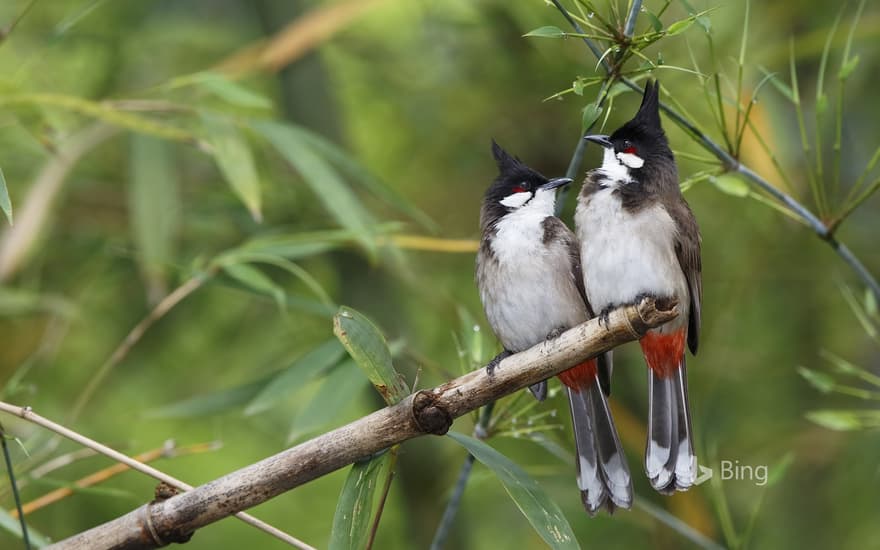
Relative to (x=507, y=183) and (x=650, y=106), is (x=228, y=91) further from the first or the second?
(x=650, y=106)

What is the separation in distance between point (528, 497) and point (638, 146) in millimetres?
732

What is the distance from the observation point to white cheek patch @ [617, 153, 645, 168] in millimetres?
2141

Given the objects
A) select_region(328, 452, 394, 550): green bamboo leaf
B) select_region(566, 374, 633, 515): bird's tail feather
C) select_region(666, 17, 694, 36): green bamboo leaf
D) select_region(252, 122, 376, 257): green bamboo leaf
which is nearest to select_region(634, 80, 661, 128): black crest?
select_region(666, 17, 694, 36): green bamboo leaf

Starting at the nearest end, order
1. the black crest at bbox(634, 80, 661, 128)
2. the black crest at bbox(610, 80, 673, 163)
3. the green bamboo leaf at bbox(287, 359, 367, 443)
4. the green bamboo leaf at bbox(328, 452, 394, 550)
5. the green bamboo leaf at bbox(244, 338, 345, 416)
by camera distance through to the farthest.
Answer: the green bamboo leaf at bbox(328, 452, 394, 550), the black crest at bbox(634, 80, 661, 128), the black crest at bbox(610, 80, 673, 163), the green bamboo leaf at bbox(287, 359, 367, 443), the green bamboo leaf at bbox(244, 338, 345, 416)

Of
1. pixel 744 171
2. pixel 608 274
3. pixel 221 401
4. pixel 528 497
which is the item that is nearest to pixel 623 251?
pixel 608 274

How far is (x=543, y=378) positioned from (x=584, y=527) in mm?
2363

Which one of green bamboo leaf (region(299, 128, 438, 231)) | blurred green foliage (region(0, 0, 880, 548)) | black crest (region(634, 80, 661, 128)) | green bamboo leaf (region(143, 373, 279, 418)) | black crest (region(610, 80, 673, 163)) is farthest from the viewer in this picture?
blurred green foliage (region(0, 0, 880, 548))

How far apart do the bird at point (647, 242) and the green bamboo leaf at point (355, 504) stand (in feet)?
1.92

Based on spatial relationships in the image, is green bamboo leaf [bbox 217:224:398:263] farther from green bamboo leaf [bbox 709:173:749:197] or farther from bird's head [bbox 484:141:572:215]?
green bamboo leaf [bbox 709:173:749:197]

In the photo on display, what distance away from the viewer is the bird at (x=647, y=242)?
2088mm

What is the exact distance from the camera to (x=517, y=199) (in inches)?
95.2

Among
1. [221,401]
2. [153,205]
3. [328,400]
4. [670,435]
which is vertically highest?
[153,205]

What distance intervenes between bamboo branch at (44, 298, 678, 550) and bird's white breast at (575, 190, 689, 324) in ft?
1.50

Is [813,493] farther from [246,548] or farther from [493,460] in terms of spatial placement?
[493,460]
